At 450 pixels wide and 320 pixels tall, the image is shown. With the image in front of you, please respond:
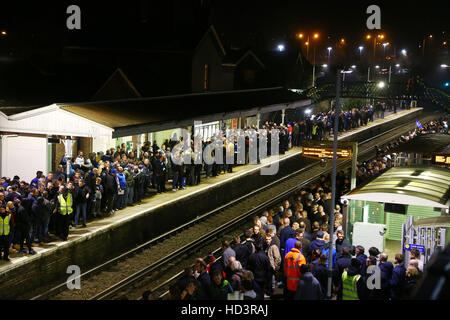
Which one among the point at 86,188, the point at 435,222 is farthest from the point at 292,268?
the point at 86,188

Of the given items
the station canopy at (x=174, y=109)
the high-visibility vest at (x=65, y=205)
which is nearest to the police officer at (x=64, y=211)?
the high-visibility vest at (x=65, y=205)

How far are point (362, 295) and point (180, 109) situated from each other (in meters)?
19.0

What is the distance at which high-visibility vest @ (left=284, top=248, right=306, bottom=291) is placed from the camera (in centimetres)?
1123

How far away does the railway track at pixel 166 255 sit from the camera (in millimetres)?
14594

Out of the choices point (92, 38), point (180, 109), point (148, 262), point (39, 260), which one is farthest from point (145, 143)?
point (92, 38)

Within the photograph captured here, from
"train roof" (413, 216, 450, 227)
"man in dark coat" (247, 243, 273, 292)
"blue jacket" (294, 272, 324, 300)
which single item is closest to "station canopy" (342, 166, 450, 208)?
"train roof" (413, 216, 450, 227)

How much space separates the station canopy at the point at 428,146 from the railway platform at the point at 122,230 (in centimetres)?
767

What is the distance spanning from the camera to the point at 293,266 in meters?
11.3

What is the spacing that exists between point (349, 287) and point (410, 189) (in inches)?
194

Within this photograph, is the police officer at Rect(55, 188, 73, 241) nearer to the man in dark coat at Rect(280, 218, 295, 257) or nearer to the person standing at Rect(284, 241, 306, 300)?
the man in dark coat at Rect(280, 218, 295, 257)

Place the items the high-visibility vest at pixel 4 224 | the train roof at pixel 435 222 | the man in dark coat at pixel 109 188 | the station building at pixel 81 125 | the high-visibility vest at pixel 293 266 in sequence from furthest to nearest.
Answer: the station building at pixel 81 125
the man in dark coat at pixel 109 188
the high-visibility vest at pixel 4 224
the train roof at pixel 435 222
the high-visibility vest at pixel 293 266

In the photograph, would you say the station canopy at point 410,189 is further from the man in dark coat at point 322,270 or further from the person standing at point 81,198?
the person standing at point 81,198

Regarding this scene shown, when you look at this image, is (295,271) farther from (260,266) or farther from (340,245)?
(340,245)

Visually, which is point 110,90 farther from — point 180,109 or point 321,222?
point 321,222
